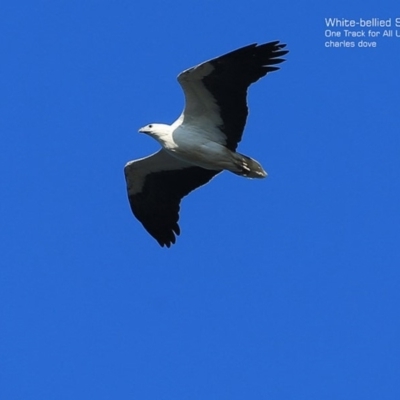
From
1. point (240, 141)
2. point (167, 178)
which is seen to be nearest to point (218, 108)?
point (240, 141)

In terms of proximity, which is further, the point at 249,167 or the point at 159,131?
the point at 159,131

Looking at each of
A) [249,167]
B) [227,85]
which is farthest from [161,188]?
[227,85]

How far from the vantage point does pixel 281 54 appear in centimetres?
2336

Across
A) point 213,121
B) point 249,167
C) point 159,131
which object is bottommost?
point 249,167

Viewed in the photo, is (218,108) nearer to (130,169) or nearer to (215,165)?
(215,165)

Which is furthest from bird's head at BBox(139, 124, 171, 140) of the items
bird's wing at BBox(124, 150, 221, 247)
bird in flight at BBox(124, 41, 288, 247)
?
bird's wing at BBox(124, 150, 221, 247)

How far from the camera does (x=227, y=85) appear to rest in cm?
2380

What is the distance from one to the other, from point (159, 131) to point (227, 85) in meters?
1.53

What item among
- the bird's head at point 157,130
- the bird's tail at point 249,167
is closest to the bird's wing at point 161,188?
the bird's head at point 157,130

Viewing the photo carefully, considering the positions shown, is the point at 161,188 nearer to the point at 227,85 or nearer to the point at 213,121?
the point at 213,121

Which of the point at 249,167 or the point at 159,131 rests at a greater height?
the point at 159,131

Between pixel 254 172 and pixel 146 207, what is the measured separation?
3.21 metres

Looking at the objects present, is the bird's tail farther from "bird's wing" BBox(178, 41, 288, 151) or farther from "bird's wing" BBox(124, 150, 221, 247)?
"bird's wing" BBox(124, 150, 221, 247)

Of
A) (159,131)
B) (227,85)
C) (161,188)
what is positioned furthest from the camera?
(161,188)
